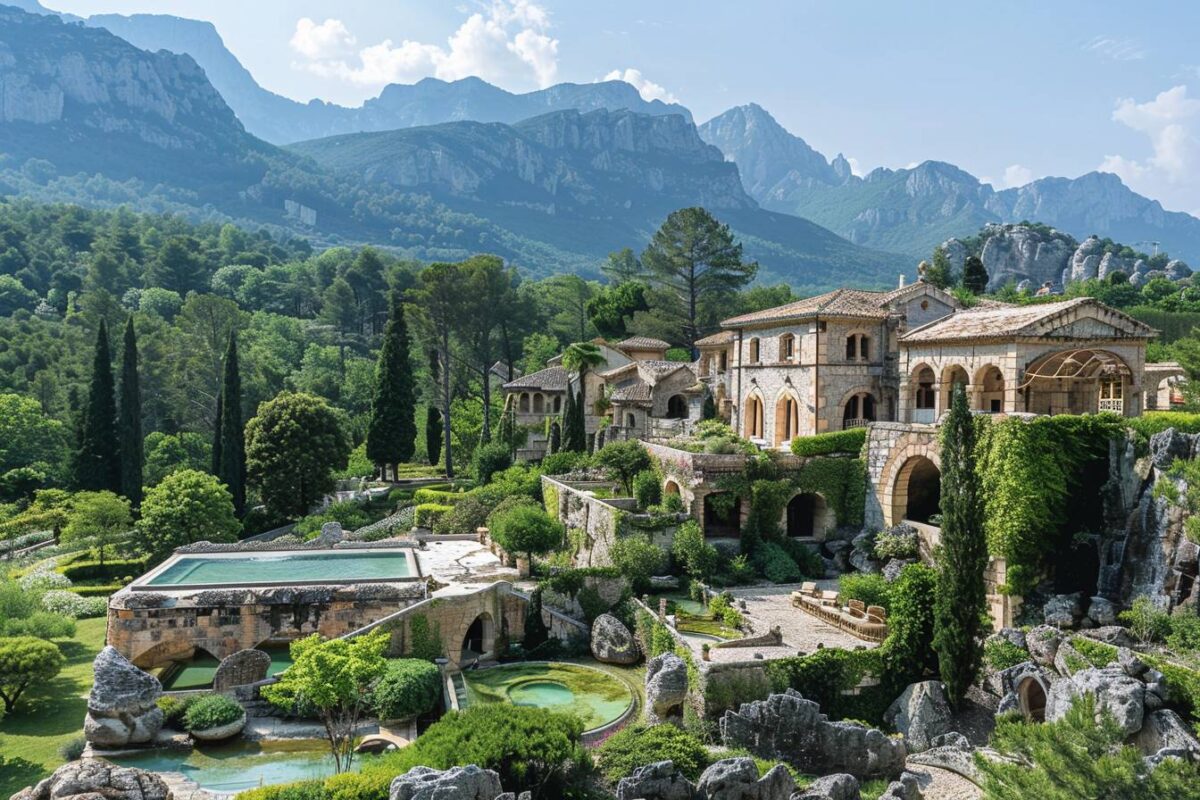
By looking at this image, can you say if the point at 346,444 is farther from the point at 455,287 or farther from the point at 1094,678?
the point at 1094,678

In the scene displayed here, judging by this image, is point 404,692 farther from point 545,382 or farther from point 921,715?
point 545,382

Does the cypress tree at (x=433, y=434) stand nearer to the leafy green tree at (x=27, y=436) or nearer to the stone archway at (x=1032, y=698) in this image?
the leafy green tree at (x=27, y=436)

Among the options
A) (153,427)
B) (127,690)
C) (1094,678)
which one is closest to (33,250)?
(153,427)

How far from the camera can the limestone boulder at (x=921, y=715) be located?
18.5 m

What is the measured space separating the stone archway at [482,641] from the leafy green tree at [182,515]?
1384cm

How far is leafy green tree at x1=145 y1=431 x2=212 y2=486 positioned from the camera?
147 feet

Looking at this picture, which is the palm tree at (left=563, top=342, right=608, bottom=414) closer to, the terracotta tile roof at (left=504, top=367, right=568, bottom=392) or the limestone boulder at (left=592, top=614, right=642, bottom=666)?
the terracotta tile roof at (left=504, top=367, right=568, bottom=392)

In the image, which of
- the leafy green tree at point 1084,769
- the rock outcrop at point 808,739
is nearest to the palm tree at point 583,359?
the rock outcrop at point 808,739

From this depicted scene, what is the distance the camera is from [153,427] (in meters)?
52.9

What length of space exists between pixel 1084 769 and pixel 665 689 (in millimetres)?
9305

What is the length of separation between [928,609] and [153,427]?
50003 mm

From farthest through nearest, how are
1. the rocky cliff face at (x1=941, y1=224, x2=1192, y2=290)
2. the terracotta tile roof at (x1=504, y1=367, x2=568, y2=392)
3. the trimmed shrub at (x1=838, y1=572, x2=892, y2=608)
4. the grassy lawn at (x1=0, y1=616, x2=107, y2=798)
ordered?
the rocky cliff face at (x1=941, y1=224, x2=1192, y2=290) < the terracotta tile roof at (x1=504, y1=367, x2=568, y2=392) < the trimmed shrub at (x1=838, y1=572, x2=892, y2=608) < the grassy lawn at (x1=0, y1=616, x2=107, y2=798)

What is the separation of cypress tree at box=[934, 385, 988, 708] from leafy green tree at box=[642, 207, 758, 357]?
34375mm

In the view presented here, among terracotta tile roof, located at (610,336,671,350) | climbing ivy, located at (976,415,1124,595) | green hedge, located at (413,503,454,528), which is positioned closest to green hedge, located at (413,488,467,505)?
green hedge, located at (413,503,454,528)
